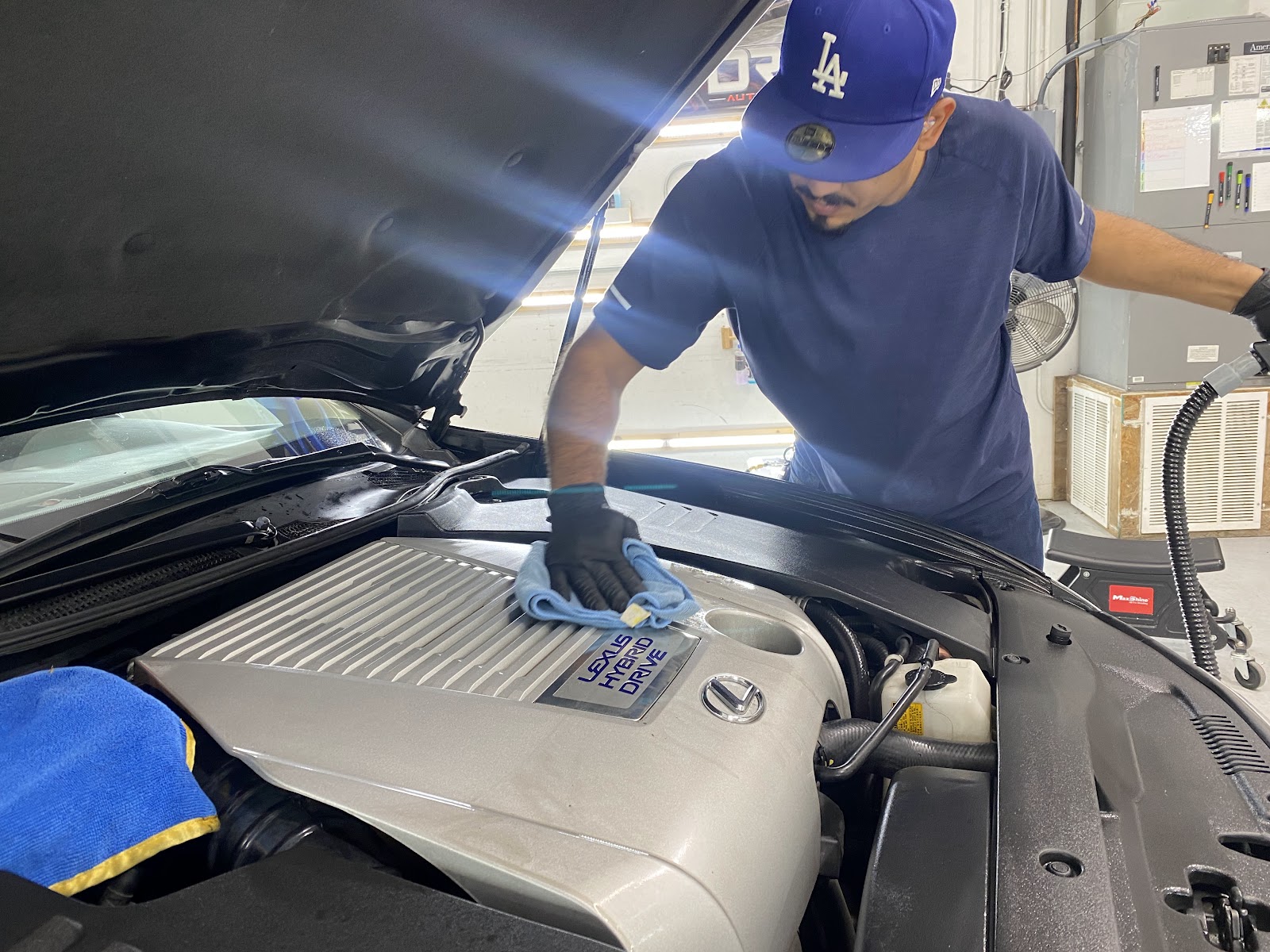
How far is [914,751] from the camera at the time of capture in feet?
3.04

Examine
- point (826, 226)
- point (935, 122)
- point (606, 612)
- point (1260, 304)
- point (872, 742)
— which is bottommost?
point (872, 742)

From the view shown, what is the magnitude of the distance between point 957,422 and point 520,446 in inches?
34.9

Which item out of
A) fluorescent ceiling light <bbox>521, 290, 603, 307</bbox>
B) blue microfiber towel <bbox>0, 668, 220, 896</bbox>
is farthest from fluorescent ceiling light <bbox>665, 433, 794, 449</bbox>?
blue microfiber towel <bbox>0, 668, 220, 896</bbox>

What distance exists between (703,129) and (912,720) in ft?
13.9

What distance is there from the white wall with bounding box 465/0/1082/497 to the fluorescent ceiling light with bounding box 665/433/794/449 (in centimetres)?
6

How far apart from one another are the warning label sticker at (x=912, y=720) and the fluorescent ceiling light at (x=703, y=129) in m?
4.14

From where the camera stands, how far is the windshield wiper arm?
1068 millimetres

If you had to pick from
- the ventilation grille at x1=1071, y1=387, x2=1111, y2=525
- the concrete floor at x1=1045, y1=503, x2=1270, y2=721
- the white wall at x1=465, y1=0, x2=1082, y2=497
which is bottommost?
the concrete floor at x1=1045, y1=503, x2=1270, y2=721

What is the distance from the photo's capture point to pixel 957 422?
63.9 inches

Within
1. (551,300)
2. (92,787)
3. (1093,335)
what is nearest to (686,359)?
(551,300)

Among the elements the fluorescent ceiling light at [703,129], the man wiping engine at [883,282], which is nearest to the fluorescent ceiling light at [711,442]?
the fluorescent ceiling light at [703,129]

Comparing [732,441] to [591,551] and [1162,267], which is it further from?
[591,551]

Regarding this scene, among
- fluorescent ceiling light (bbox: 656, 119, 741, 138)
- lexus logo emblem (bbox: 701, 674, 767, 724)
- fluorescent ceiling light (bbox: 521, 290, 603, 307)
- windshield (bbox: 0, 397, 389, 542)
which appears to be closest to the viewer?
lexus logo emblem (bbox: 701, 674, 767, 724)

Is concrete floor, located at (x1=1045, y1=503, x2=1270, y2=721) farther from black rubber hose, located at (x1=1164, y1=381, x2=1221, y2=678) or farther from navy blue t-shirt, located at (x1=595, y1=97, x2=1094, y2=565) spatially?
navy blue t-shirt, located at (x1=595, y1=97, x2=1094, y2=565)
